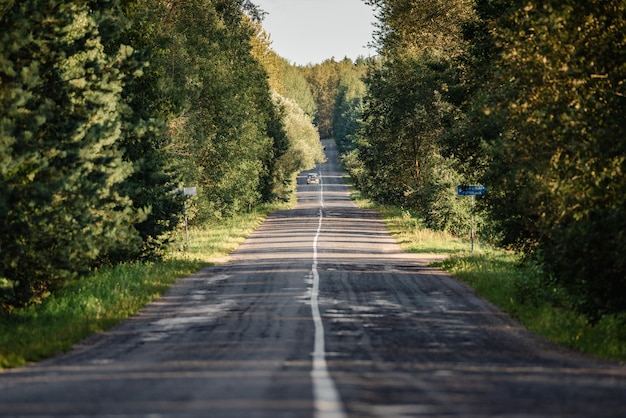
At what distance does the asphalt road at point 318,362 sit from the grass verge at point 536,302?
0.48 meters

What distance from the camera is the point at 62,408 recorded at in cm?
818

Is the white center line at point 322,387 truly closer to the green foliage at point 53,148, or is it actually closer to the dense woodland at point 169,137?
the dense woodland at point 169,137

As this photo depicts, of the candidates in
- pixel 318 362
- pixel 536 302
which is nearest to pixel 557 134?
pixel 536 302

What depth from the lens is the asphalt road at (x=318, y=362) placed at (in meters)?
8.23

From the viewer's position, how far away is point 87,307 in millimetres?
20547

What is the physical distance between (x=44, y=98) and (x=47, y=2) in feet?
7.89

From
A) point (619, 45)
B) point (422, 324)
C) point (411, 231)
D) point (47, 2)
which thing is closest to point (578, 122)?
point (619, 45)

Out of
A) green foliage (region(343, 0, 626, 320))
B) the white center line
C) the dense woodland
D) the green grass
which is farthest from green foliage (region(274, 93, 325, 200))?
the white center line

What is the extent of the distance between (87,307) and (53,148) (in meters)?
3.89

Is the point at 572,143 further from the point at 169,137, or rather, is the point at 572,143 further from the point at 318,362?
the point at 169,137

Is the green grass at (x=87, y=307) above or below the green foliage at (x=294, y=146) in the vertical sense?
below

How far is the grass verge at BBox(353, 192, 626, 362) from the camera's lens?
48.8 feet

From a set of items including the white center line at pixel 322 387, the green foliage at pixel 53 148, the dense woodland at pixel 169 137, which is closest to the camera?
the white center line at pixel 322 387

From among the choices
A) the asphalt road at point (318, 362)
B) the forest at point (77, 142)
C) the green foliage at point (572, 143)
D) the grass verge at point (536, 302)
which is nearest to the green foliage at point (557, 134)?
the green foliage at point (572, 143)
